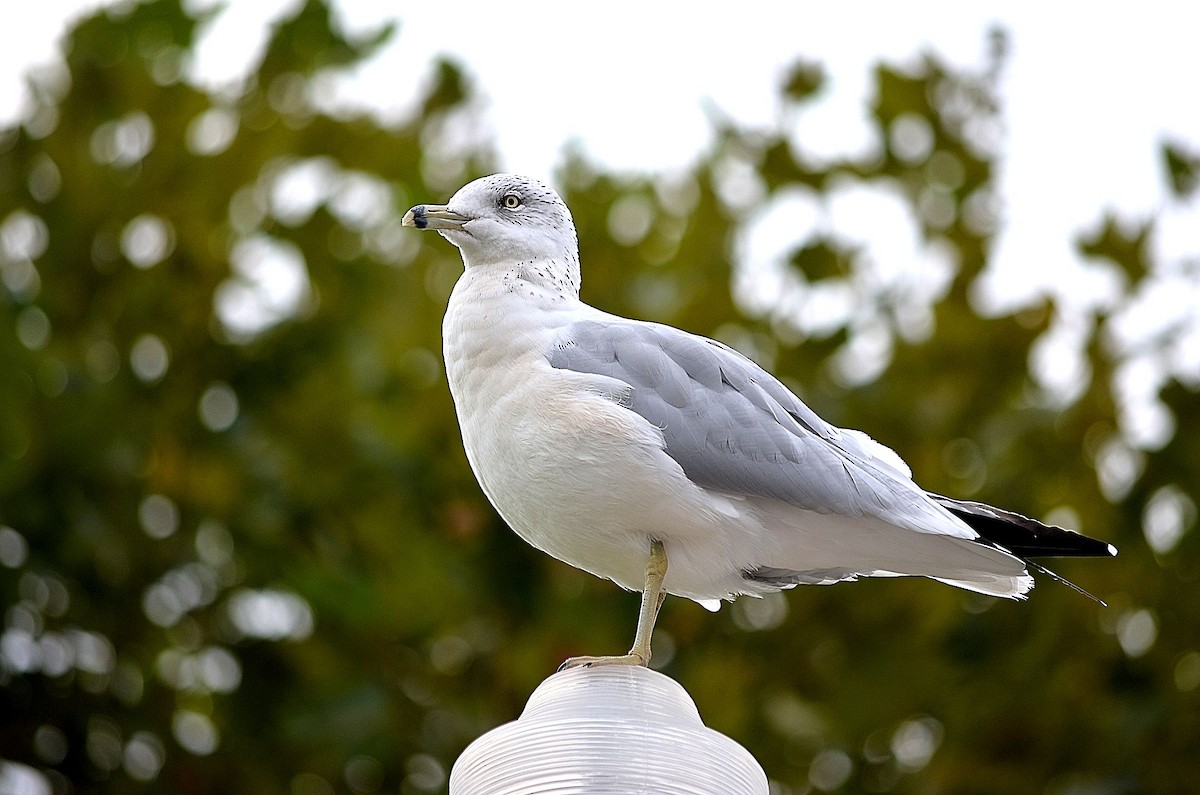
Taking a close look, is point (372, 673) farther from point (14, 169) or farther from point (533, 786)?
point (533, 786)

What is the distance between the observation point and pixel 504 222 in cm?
329

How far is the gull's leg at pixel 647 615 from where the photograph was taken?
2.76m

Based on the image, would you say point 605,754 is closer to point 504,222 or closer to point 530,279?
point 530,279

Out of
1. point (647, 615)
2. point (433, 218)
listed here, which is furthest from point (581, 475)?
point (433, 218)

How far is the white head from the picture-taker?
10.7 feet

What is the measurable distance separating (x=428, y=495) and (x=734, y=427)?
3159 mm

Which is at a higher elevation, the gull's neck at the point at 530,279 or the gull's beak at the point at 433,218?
the gull's beak at the point at 433,218

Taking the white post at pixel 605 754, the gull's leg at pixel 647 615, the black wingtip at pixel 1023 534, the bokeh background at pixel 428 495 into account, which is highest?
the black wingtip at pixel 1023 534

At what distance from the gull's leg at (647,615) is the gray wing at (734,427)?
0.16m

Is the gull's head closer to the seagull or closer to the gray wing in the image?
the seagull

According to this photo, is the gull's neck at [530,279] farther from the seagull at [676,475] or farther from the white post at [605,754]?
the white post at [605,754]

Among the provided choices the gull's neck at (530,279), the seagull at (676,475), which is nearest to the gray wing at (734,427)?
the seagull at (676,475)

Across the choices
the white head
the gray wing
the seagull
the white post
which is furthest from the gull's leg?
the white head

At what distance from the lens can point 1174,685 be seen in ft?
19.4
